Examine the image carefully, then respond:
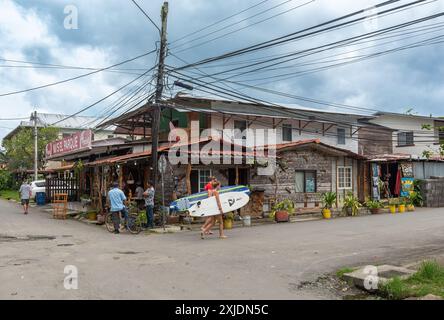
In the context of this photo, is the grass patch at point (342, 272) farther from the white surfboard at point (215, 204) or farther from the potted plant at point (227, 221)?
the potted plant at point (227, 221)

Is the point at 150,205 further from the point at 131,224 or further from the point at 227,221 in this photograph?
the point at 227,221

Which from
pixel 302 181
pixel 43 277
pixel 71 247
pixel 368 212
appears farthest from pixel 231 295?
pixel 368 212

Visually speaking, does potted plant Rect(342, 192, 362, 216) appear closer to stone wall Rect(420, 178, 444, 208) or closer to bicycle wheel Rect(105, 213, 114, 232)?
stone wall Rect(420, 178, 444, 208)

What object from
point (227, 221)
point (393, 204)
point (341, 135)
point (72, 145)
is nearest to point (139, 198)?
point (227, 221)

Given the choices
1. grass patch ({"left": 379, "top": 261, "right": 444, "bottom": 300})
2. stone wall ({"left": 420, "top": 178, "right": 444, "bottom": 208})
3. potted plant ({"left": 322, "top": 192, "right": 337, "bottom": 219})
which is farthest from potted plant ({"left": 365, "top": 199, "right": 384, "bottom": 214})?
grass patch ({"left": 379, "top": 261, "right": 444, "bottom": 300})

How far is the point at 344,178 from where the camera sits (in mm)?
25938

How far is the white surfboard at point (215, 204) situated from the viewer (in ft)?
47.6

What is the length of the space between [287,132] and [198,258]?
19614 millimetres

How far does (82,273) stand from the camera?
878 cm

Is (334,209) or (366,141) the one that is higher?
(366,141)

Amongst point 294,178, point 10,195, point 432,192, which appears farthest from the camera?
point 10,195

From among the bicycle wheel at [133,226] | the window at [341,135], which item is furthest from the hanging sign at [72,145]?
the window at [341,135]
